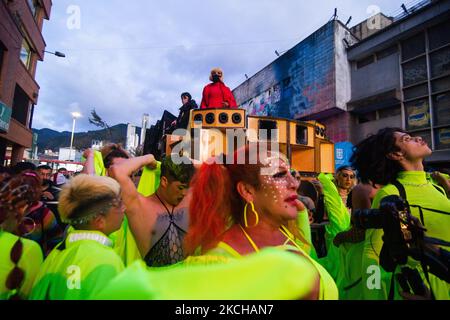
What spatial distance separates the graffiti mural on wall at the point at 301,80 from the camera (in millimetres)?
13577

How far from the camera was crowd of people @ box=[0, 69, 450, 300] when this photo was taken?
1.76 feet

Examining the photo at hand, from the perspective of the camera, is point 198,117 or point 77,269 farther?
point 198,117

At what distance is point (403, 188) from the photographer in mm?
1603

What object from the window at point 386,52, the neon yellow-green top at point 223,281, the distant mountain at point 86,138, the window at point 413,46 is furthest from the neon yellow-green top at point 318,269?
the window at point 386,52

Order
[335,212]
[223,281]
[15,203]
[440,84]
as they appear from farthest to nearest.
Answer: [440,84] < [335,212] < [15,203] < [223,281]

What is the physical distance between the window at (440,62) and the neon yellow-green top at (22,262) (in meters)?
14.0

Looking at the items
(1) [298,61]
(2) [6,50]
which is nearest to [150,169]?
(2) [6,50]

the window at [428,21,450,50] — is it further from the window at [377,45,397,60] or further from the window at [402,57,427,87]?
the window at [377,45,397,60]

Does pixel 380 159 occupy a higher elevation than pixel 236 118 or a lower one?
lower

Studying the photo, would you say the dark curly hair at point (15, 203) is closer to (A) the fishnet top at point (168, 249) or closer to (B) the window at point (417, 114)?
(A) the fishnet top at point (168, 249)

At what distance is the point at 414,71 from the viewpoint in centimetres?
1102

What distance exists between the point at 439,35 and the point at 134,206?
557 inches

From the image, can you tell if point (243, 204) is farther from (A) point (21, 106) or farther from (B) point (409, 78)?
(A) point (21, 106)

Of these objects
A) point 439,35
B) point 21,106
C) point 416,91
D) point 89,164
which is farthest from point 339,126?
point 21,106
